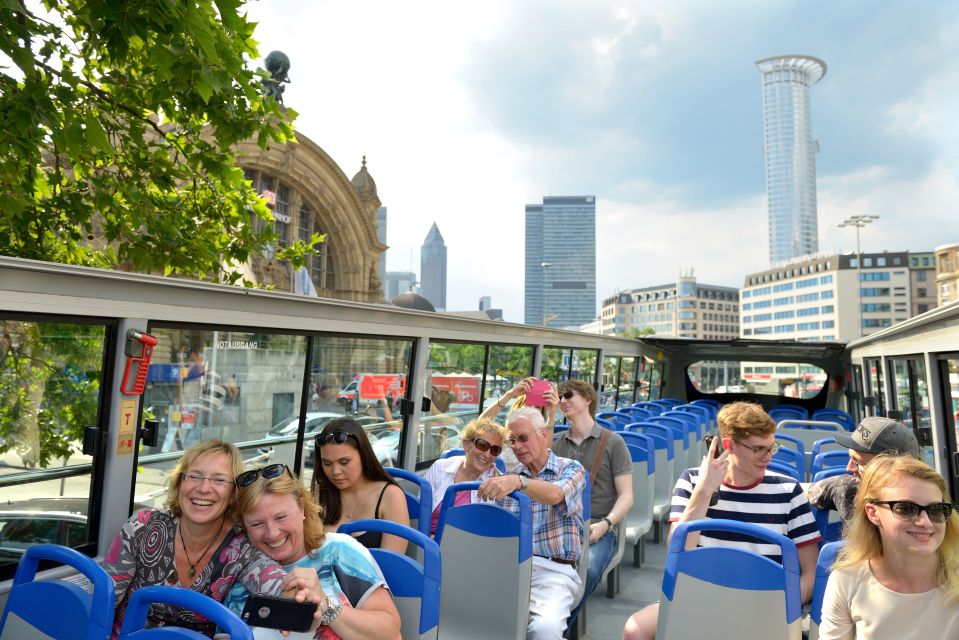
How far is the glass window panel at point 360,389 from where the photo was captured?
4.96m

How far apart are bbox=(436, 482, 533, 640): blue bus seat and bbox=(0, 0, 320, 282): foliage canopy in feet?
9.09

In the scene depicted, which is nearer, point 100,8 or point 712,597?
point 712,597

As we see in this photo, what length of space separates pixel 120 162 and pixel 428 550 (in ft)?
18.6

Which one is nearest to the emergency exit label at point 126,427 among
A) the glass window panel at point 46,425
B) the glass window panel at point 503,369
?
the glass window panel at point 46,425

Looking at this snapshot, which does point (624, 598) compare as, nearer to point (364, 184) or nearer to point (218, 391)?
point (218, 391)

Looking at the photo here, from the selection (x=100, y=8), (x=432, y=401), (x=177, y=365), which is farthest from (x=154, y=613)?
(x=432, y=401)

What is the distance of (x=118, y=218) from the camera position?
19.3 feet

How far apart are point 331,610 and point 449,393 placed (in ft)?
16.3

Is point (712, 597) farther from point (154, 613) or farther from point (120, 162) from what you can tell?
point (120, 162)

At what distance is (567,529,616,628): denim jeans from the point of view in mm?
4090

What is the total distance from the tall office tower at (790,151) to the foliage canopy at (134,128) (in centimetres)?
19954

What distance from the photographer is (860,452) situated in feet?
11.7

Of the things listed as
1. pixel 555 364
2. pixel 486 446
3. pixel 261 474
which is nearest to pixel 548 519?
pixel 486 446

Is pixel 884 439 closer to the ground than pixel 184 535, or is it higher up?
higher up
